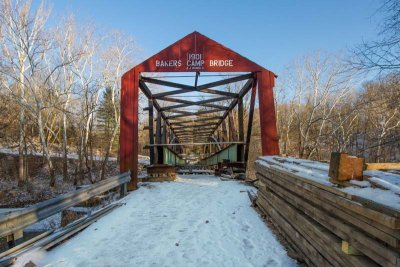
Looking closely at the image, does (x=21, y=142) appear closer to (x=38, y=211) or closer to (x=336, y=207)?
(x=38, y=211)

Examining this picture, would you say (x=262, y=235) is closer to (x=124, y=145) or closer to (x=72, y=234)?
(x=72, y=234)

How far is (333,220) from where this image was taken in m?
3.05

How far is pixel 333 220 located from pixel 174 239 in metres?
2.59

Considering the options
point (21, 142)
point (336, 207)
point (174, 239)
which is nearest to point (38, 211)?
point (174, 239)

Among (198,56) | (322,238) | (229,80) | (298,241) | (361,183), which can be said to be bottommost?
(298,241)

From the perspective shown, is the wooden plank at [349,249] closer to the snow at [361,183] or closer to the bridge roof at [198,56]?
the snow at [361,183]

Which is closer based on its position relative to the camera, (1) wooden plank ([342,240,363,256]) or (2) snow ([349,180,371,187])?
(1) wooden plank ([342,240,363,256])

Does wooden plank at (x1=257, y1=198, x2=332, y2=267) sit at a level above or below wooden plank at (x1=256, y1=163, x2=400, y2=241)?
below

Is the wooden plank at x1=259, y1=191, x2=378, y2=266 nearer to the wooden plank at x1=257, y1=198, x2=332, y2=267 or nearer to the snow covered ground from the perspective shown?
the wooden plank at x1=257, y1=198, x2=332, y2=267

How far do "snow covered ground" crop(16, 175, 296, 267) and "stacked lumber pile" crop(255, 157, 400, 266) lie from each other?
0.44 meters

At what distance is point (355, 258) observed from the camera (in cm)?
263

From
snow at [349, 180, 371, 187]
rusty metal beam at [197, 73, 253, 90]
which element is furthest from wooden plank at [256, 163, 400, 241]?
rusty metal beam at [197, 73, 253, 90]

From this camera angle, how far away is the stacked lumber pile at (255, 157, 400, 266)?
7.32ft

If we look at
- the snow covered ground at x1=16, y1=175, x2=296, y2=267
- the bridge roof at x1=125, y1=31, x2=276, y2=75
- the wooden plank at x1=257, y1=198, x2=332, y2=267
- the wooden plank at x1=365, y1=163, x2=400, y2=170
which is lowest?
the snow covered ground at x1=16, y1=175, x2=296, y2=267
